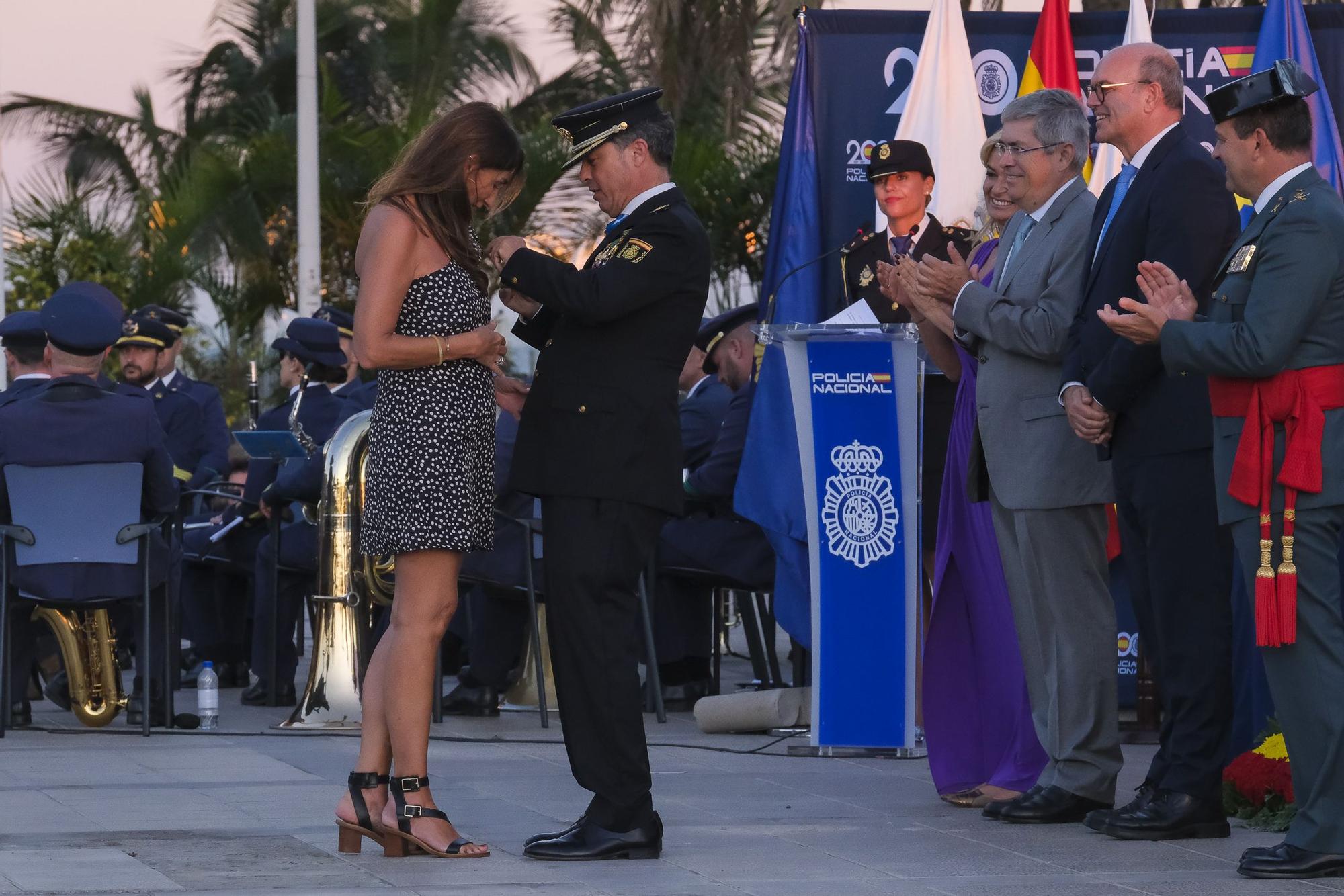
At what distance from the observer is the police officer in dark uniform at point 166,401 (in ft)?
35.7

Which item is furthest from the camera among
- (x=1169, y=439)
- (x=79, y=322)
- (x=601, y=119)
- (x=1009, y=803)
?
(x=79, y=322)

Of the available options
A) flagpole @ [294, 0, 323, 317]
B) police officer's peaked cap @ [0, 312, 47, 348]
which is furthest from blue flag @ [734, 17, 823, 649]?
flagpole @ [294, 0, 323, 317]

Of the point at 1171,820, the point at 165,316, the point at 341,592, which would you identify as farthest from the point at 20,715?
the point at 1171,820

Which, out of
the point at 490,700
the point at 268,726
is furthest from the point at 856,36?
the point at 268,726

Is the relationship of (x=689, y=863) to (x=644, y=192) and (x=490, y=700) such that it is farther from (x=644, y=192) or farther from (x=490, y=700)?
(x=490, y=700)

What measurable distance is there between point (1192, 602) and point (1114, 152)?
4.11 meters

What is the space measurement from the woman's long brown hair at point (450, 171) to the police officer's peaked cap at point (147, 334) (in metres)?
6.29

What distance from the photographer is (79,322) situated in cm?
786

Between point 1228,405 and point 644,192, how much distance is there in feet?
4.98

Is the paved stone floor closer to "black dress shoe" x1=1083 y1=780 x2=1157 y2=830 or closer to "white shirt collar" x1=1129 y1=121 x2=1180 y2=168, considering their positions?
"black dress shoe" x1=1083 y1=780 x2=1157 y2=830

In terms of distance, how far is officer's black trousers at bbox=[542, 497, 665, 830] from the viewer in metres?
4.79

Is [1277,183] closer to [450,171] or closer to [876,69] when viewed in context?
[450,171]

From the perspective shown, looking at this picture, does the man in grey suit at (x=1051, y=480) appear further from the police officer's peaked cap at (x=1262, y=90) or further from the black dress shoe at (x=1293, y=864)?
the black dress shoe at (x=1293, y=864)

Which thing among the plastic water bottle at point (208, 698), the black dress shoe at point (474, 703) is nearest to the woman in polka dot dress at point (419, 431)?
the plastic water bottle at point (208, 698)
